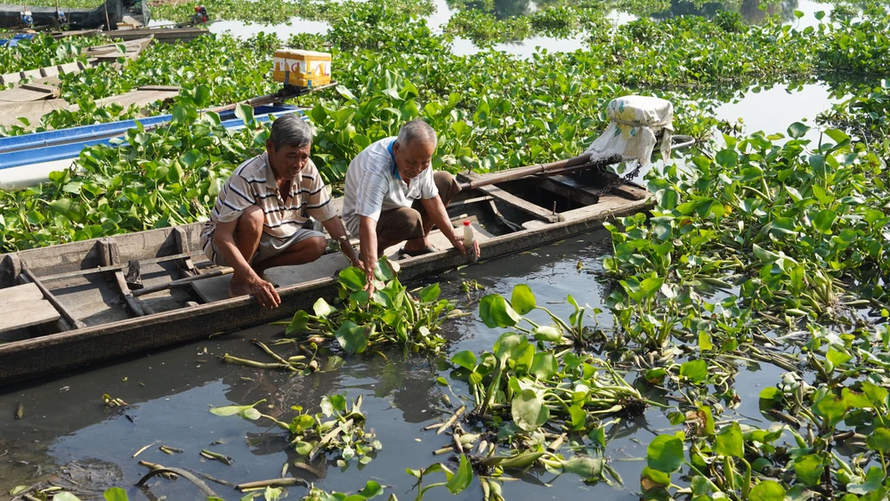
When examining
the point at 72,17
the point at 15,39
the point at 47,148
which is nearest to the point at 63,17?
the point at 72,17

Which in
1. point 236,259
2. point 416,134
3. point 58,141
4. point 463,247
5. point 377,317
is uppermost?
point 416,134

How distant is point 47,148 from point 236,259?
2.81 m

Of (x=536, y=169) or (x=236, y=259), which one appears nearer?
(x=236, y=259)

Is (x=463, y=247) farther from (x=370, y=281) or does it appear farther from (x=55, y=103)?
(x=55, y=103)

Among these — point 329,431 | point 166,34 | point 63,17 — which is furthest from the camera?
point 63,17

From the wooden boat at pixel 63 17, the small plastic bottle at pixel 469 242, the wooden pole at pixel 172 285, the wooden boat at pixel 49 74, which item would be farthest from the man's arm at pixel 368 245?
the wooden boat at pixel 63 17

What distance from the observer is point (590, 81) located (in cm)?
834

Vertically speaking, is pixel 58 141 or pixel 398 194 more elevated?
pixel 398 194

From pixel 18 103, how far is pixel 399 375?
17.2 ft

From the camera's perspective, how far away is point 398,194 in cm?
411

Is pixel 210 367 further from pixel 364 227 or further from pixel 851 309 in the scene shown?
pixel 851 309

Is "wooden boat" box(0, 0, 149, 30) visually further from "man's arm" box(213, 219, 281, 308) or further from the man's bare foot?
"man's arm" box(213, 219, 281, 308)

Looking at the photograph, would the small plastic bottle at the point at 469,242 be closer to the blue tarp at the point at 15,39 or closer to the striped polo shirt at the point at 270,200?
the striped polo shirt at the point at 270,200

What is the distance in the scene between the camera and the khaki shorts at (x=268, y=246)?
153 inches
